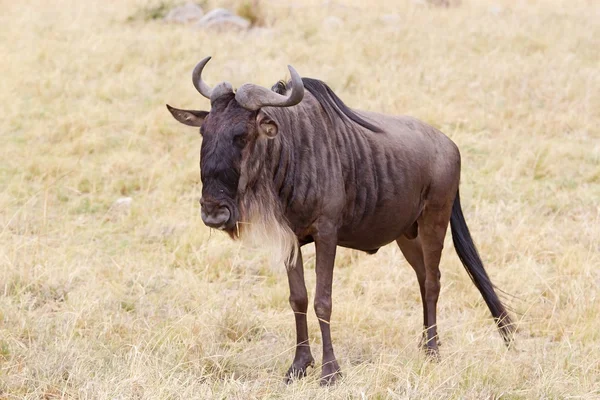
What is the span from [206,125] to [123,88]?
5.75 metres

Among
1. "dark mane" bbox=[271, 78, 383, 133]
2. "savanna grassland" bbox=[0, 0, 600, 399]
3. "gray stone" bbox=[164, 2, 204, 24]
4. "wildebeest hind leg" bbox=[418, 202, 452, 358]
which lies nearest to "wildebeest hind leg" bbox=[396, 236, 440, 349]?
"wildebeest hind leg" bbox=[418, 202, 452, 358]

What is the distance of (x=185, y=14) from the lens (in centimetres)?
1184

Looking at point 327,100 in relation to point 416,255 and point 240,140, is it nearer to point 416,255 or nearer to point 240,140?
point 240,140

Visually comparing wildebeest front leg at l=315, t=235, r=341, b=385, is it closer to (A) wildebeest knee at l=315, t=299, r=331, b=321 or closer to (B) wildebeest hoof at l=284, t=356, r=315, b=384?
(A) wildebeest knee at l=315, t=299, r=331, b=321

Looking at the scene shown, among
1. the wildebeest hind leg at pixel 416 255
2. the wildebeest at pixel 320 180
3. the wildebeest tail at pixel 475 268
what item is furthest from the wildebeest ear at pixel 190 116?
the wildebeest tail at pixel 475 268

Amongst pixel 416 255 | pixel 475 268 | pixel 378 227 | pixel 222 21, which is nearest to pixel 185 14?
pixel 222 21

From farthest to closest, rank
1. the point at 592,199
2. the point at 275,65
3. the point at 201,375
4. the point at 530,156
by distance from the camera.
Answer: the point at 275,65 → the point at 530,156 → the point at 592,199 → the point at 201,375

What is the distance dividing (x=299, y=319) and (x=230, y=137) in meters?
1.07

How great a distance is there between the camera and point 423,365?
350 cm

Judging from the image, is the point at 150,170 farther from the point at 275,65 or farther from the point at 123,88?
the point at 275,65

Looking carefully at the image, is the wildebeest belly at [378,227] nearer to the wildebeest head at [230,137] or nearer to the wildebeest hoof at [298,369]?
the wildebeest hoof at [298,369]

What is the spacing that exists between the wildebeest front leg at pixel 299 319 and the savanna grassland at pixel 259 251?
8cm

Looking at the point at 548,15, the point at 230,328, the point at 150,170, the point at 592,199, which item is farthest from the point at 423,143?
the point at 548,15

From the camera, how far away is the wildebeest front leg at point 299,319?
389 cm
